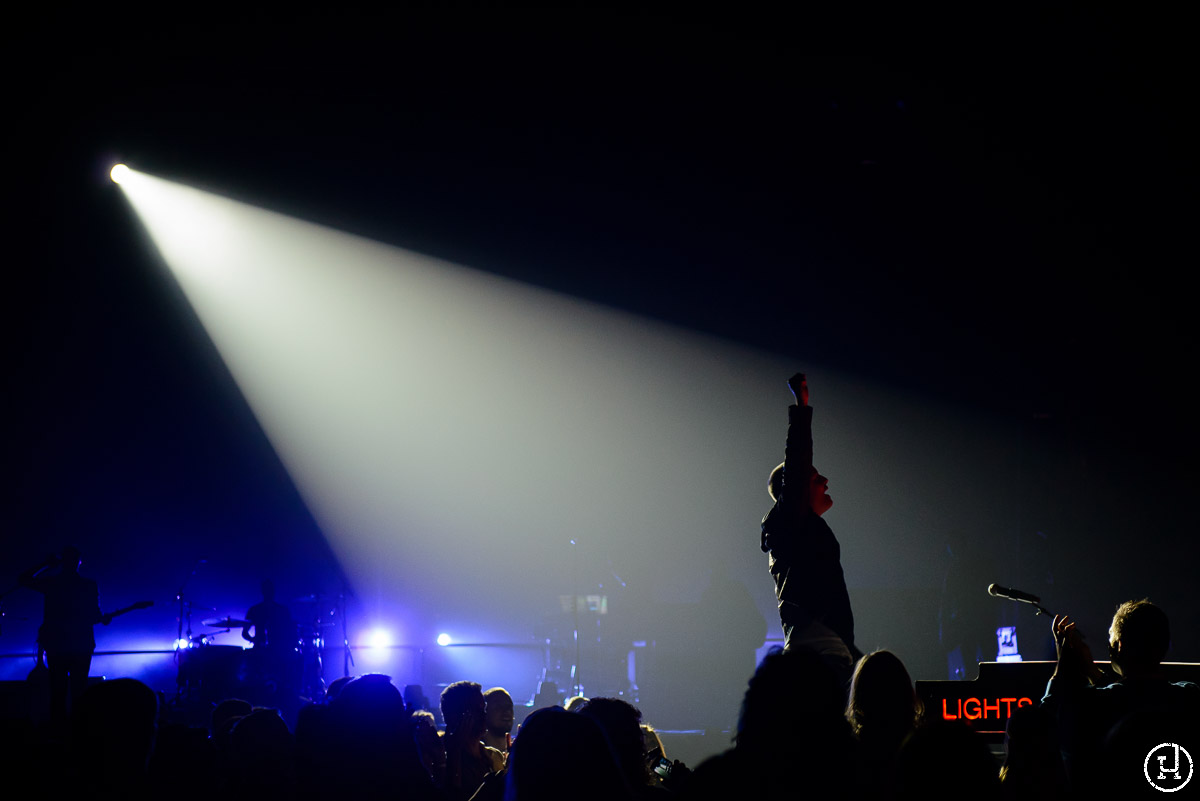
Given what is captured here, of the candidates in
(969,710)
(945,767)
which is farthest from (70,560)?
(945,767)

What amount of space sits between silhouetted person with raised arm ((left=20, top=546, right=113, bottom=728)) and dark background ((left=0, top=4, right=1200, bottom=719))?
3.56 meters

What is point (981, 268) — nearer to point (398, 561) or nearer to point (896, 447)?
point (896, 447)

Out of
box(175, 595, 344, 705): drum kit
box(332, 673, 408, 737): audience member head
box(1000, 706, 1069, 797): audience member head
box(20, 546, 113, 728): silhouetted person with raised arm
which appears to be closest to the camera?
box(332, 673, 408, 737): audience member head

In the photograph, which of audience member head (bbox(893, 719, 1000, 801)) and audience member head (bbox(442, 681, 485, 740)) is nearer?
audience member head (bbox(893, 719, 1000, 801))

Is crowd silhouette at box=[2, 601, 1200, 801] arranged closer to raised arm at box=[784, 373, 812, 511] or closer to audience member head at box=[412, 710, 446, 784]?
raised arm at box=[784, 373, 812, 511]

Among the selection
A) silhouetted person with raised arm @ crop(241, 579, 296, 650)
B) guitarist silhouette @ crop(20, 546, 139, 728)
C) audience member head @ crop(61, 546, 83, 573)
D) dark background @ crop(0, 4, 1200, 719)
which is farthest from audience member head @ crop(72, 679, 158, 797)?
silhouetted person with raised arm @ crop(241, 579, 296, 650)

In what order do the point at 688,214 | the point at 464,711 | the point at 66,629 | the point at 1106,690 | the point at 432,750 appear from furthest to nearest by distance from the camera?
1. the point at 688,214
2. the point at 66,629
3. the point at 432,750
4. the point at 464,711
5. the point at 1106,690

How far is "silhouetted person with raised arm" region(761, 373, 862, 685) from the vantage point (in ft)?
12.1

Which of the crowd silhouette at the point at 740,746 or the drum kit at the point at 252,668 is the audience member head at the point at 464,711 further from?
the drum kit at the point at 252,668

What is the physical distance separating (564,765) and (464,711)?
2.75m

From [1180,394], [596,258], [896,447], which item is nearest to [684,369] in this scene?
[596,258]

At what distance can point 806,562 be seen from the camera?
3777 mm

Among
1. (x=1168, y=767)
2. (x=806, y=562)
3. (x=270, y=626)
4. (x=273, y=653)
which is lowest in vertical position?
(x=273, y=653)

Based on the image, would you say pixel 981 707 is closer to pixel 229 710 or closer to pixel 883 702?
pixel 883 702
